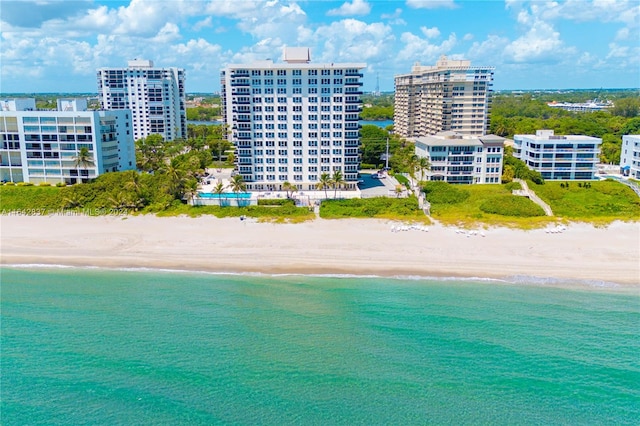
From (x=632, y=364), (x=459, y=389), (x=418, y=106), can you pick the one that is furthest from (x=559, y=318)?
(x=418, y=106)

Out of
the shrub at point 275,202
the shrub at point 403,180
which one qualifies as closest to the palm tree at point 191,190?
the shrub at point 275,202

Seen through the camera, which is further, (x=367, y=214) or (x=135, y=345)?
(x=367, y=214)

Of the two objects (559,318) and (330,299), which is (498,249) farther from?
(330,299)

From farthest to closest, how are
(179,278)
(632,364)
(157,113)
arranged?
1. (157,113)
2. (179,278)
3. (632,364)

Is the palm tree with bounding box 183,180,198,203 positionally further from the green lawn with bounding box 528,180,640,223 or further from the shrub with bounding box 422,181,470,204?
the green lawn with bounding box 528,180,640,223

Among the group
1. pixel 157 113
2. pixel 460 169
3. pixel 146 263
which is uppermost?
pixel 157 113

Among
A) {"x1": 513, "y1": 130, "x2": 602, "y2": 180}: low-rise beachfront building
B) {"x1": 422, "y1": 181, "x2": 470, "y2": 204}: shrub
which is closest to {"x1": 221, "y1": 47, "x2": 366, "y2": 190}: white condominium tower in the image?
{"x1": 422, "y1": 181, "x2": 470, "y2": 204}: shrub
